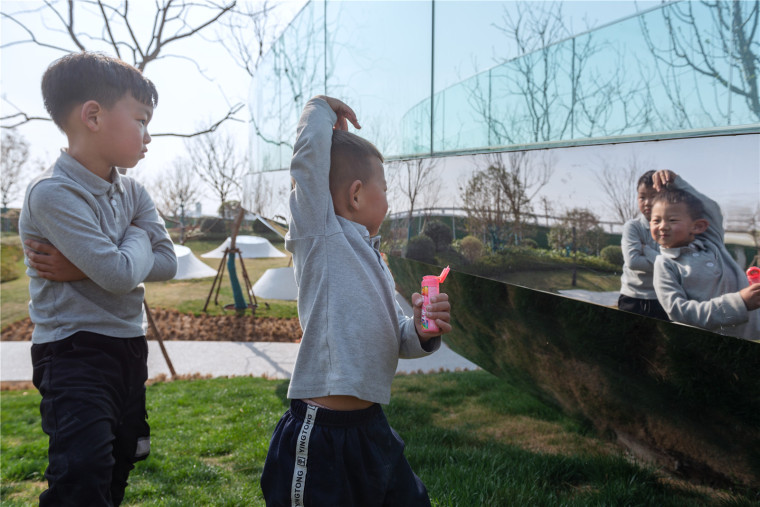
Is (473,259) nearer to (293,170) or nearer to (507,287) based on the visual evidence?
(507,287)

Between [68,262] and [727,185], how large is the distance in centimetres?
192

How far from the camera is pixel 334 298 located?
60.1 inches

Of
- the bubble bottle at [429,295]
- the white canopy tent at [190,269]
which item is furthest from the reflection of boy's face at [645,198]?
the white canopy tent at [190,269]

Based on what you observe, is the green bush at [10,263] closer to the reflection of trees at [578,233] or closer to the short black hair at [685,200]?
the reflection of trees at [578,233]

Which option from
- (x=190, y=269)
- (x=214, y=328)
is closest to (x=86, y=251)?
(x=214, y=328)

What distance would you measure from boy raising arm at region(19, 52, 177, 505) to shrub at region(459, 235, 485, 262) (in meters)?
1.20

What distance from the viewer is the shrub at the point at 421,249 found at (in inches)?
101

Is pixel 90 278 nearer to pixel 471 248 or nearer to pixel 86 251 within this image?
pixel 86 251

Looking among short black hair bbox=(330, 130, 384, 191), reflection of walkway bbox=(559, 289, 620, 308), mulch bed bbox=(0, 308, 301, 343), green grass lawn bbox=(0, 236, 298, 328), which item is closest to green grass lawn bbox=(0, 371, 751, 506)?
reflection of walkway bbox=(559, 289, 620, 308)

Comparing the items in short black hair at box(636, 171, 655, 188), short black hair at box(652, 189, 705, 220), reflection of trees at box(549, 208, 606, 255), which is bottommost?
reflection of trees at box(549, 208, 606, 255)

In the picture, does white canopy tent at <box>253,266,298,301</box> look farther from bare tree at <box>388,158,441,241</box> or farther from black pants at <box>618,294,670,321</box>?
black pants at <box>618,294,670,321</box>

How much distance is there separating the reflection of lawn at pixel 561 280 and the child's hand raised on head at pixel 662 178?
11.0 inches

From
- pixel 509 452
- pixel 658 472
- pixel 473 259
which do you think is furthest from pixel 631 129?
pixel 509 452

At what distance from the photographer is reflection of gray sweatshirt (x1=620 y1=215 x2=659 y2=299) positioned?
1.60 m
